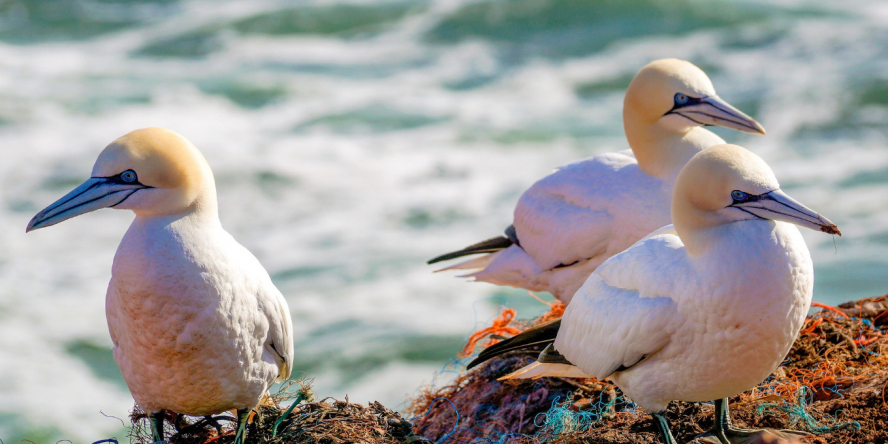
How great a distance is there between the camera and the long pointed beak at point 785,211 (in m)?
3.40

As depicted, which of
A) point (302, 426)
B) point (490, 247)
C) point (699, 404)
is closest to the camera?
point (302, 426)

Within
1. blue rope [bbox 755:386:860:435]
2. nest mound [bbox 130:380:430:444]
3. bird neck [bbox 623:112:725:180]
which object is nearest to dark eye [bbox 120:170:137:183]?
nest mound [bbox 130:380:430:444]

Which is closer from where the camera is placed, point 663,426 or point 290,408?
point 663,426

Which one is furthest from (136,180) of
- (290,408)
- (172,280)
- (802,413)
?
(802,413)

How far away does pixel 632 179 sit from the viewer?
5480 millimetres

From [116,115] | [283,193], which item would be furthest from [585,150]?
[116,115]

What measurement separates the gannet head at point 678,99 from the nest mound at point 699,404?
1283 mm

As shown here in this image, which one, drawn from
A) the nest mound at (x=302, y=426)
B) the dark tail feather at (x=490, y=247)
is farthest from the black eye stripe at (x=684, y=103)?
the nest mound at (x=302, y=426)

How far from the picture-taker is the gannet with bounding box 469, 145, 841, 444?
3.49 m

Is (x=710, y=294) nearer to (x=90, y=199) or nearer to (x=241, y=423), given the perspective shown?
(x=241, y=423)

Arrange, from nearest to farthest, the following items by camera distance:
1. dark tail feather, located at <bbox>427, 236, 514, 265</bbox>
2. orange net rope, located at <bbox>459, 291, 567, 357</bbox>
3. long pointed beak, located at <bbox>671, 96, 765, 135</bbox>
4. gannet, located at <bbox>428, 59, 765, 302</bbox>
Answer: long pointed beak, located at <bbox>671, 96, 765, 135</bbox>
gannet, located at <bbox>428, 59, 765, 302</bbox>
orange net rope, located at <bbox>459, 291, 567, 357</bbox>
dark tail feather, located at <bbox>427, 236, 514, 265</bbox>

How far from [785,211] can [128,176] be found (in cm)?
256

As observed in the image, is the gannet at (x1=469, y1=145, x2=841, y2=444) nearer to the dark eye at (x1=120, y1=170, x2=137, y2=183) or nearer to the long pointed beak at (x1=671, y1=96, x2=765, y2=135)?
the long pointed beak at (x1=671, y1=96, x2=765, y2=135)

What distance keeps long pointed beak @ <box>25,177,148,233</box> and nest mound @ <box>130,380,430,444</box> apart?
1.17 m
